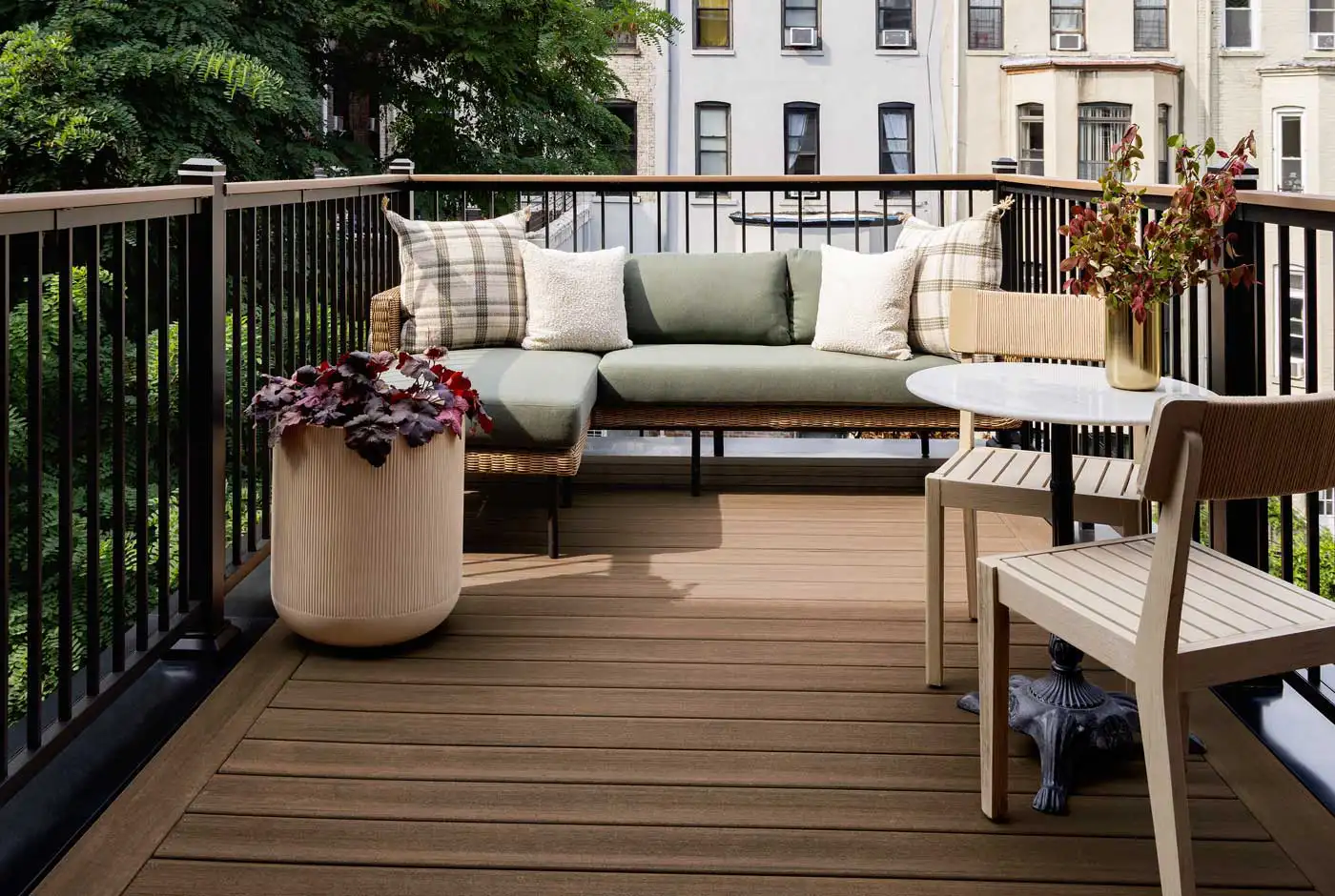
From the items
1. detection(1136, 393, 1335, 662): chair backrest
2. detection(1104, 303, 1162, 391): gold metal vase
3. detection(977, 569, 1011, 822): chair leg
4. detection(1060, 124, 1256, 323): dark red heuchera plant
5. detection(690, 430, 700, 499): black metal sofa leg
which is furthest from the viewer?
detection(690, 430, 700, 499): black metal sofa leg

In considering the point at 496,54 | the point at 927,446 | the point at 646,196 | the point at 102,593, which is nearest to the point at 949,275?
the point at 927,446

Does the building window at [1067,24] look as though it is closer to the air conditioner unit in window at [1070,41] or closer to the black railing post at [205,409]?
the air conditioner unit in window at [1070,41]

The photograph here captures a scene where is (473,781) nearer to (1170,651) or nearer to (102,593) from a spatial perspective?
(1170,651)

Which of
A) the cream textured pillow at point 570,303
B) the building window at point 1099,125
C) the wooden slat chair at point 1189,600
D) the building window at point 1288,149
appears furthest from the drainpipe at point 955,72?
the wooden slat chair at point 1189,600

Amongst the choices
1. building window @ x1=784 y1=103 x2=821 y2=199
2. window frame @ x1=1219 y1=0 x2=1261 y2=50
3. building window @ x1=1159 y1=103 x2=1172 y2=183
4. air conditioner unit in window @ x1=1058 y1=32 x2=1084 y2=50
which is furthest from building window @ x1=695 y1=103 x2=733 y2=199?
window frame @ x1=1219 y1=0 x2=1261 y2=50

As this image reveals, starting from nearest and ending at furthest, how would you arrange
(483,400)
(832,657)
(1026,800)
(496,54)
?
(1026,800) → (832,657) → (483,400) → (496,54)

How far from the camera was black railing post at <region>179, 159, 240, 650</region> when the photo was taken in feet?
8.86

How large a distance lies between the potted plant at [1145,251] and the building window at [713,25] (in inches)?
717

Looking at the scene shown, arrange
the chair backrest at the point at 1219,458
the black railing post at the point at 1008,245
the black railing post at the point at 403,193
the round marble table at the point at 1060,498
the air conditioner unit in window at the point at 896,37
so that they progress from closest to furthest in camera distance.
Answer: the chair backrest at the point at 1219,458 < the round marble table at the point at 1060,498 < the black railing post at the point at 1008,245 < the black railing post at the point at 403,193 < the air conditioner unit in window at the point at 896,37

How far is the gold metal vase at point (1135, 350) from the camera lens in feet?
7.69

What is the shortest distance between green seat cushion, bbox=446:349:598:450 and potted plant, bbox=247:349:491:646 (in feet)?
2.37

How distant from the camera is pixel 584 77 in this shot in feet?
43.9

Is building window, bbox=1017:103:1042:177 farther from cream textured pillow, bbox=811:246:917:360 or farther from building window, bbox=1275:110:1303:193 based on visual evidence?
cream textured pillow, bbox=811:246:917:360

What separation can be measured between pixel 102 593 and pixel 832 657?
7.68 metres
